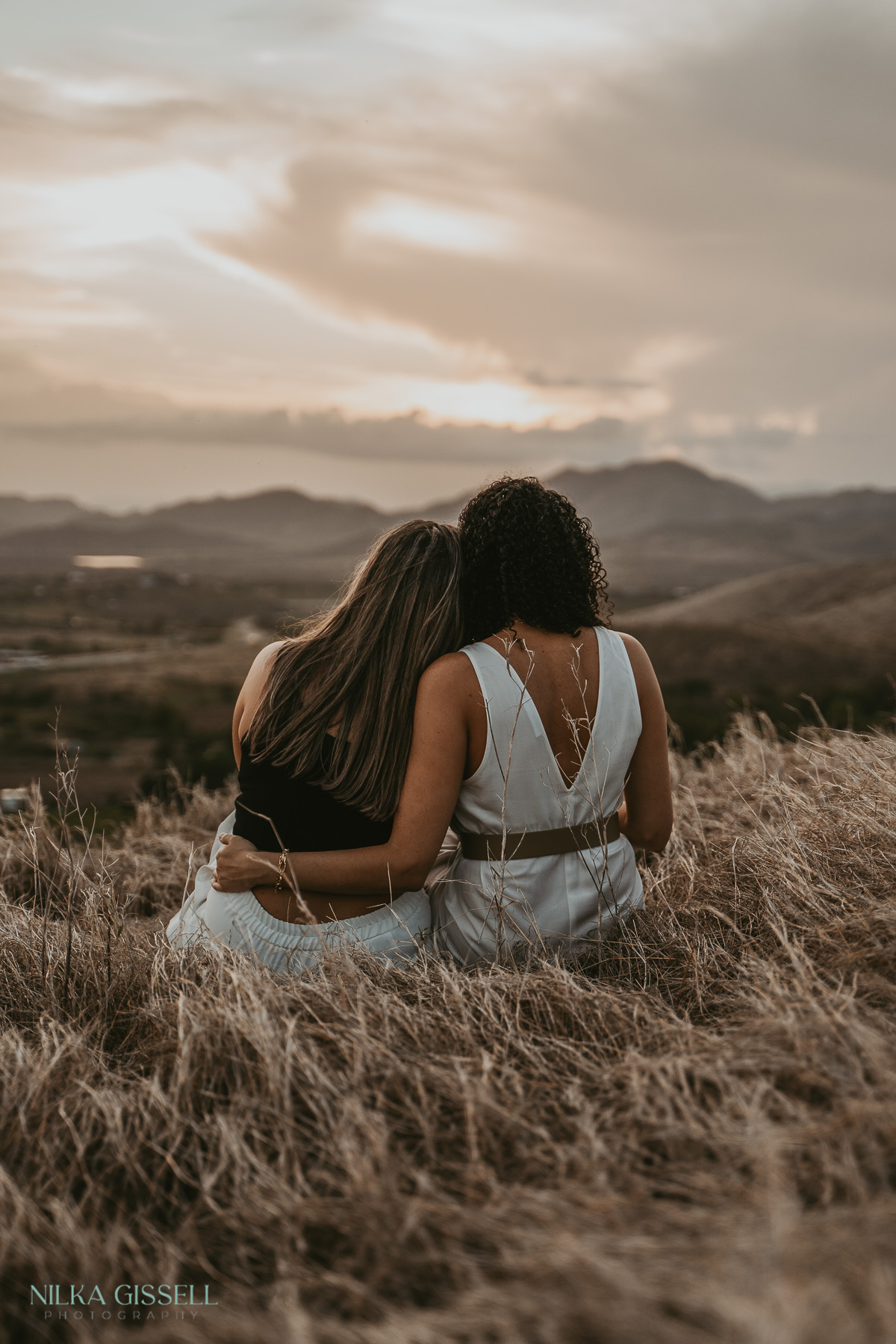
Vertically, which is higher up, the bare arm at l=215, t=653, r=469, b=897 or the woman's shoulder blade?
the woman's shoulder blade

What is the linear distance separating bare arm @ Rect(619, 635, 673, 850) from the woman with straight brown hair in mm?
624

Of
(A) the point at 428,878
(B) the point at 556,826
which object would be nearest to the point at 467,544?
(B) the point at 556,826

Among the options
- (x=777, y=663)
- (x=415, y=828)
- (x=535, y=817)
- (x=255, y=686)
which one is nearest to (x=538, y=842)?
(x=535, y=817)

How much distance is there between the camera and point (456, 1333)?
53.3 inches

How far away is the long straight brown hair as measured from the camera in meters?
2.78

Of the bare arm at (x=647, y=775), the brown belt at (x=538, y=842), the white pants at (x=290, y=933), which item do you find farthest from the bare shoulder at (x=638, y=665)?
the white pants at (x=290, y=933)

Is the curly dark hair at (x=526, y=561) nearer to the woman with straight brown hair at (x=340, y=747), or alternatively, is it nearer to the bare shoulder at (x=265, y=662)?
the woman with straight brown hair at (x=340, y=747)

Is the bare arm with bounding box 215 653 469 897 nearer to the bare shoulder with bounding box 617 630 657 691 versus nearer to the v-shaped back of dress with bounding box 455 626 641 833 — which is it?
the v-shaped back of dress with bounding box 455 626 641 833

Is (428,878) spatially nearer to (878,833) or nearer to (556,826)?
(556,826)

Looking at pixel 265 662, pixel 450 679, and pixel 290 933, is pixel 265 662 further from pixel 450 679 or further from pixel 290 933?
pixel 290 933

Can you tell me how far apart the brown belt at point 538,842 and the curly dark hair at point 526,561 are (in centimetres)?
65

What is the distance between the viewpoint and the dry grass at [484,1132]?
4.46ft

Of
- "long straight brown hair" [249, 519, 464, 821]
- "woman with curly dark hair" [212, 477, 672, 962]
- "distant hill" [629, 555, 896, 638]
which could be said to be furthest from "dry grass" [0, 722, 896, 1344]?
"distant hill" [629, 555, 896, 638]

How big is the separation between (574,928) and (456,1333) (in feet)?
5.55
